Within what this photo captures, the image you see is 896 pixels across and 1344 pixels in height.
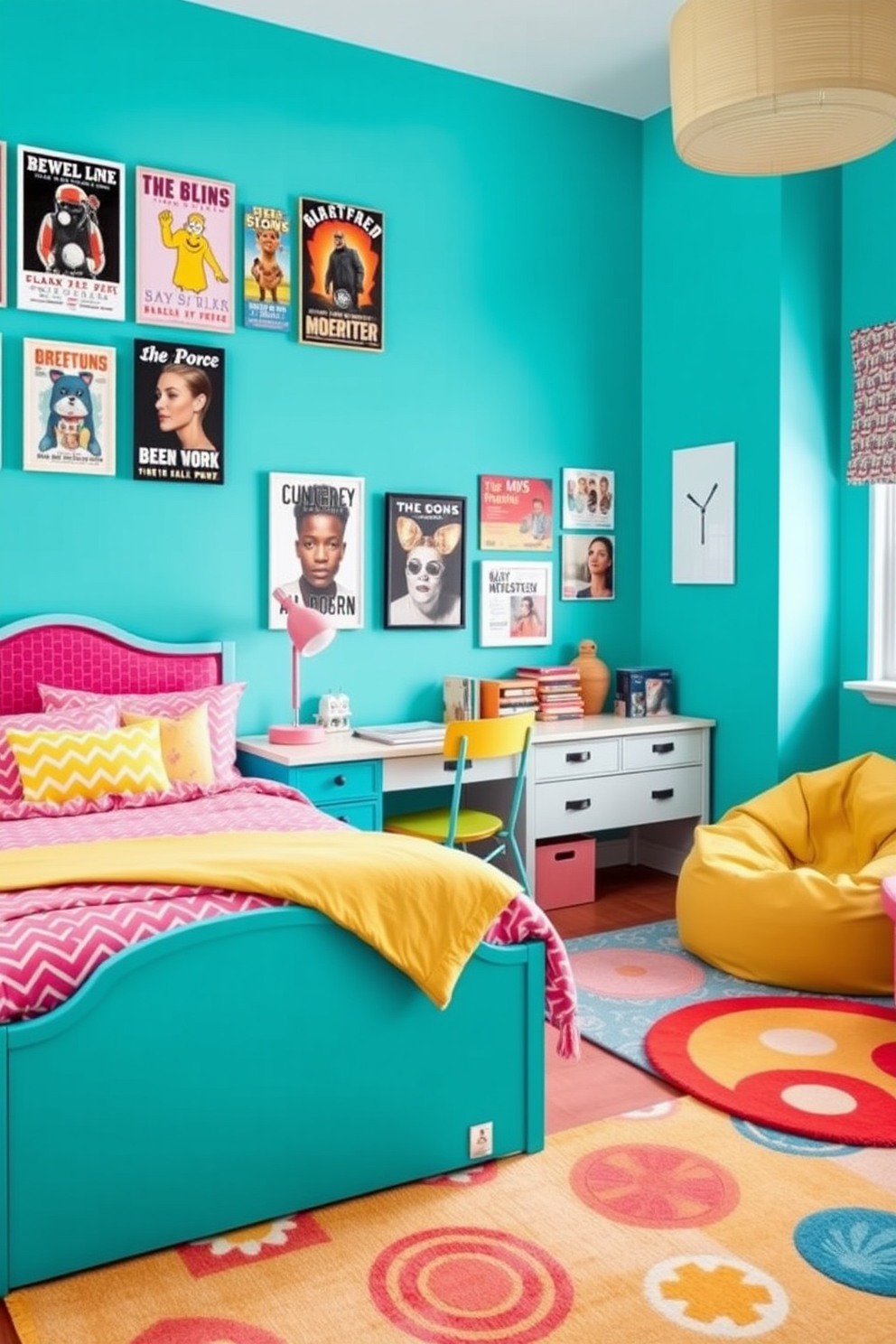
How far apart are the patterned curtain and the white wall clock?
458 mm

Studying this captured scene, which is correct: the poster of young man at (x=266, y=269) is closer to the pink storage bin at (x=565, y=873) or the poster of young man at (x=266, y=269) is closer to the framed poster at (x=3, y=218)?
the framed poster at (x=3, y=218)

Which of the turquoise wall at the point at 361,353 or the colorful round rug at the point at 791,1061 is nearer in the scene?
the colorful round rug at the point at 791,1061

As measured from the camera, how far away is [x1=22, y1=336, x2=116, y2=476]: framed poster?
3.79 meters

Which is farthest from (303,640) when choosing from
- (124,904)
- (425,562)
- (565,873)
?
(124,904)

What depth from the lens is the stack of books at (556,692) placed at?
4.68m

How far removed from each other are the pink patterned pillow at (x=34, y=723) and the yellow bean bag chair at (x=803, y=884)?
5.91 ft

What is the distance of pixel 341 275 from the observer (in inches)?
171

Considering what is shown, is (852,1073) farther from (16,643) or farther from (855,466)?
(16,643)

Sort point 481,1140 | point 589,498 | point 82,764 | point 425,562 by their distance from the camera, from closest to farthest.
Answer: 1. point 481,1140
2. point 82,764
3. point 425,562
4. point 589,498

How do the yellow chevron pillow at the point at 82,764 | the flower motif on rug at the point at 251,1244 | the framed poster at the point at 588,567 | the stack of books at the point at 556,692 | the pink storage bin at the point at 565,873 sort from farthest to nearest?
the framed poster at the point at 588,567, the stack of books at the point at 556,692, the pink storage bin at the point at 565,873, the yellow chevron pillow at the point at 82,764, the flower motif on rug at the point at 251,1244

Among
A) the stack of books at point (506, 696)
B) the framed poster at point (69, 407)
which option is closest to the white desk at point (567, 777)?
the stack of books at point (506, 696)

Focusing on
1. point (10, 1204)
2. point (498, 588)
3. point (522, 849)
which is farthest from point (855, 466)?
point (10, 1204)

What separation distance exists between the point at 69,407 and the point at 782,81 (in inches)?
93.5

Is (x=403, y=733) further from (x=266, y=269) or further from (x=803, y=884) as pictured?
(x=266, y=269)
